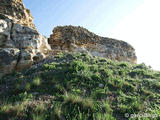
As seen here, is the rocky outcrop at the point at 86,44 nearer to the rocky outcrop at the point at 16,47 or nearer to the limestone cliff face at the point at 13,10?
the limestone cliff face at the point at 13,10

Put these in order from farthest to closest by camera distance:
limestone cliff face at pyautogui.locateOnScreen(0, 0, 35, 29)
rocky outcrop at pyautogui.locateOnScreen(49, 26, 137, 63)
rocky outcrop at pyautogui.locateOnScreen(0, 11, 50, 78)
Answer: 1. rocky outcrop at pyautogui.locateOnScreen(49, 26, 137, 63)
2. limestone cliff face at pyautogui.locateOnScreen(0, 0, 35, 29)
3. rocky outcrop at pyautogui.locateOnScreen(0, 11, 50, 78)

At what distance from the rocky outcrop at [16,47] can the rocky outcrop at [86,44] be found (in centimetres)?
632

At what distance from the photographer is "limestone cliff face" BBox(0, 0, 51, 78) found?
729 cm

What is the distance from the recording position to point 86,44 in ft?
64.3

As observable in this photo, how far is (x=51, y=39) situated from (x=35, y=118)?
16.6 m

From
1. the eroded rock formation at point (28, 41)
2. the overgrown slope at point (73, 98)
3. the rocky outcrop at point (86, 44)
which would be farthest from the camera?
the rocky outcrop at point (86, 44)

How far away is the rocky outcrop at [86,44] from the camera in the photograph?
17.7m

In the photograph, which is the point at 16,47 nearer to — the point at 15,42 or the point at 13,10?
the point at 15,42

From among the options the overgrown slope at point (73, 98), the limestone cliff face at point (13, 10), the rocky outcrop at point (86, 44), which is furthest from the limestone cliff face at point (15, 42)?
the rocky outcrop at point (86, 44)

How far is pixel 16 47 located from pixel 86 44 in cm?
1273

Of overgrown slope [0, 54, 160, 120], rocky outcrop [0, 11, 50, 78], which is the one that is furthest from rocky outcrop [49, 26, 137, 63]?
overgrown slope [0, 54, 160, 120]

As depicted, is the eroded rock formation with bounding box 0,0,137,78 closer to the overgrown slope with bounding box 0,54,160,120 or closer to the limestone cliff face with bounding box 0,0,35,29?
the limestone cliff face with bounding box 0,0,35,29

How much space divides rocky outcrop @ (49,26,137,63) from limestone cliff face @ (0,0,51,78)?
6126 mm

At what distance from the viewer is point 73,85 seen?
5.42m
